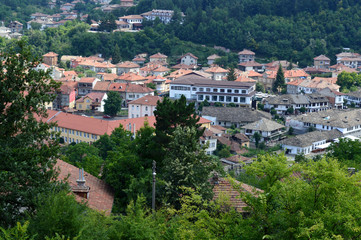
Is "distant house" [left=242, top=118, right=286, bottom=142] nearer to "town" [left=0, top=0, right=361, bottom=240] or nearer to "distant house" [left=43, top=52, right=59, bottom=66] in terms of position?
"town" [left=0, top=0, right=361, bottom=240]

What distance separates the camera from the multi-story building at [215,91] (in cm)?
5041

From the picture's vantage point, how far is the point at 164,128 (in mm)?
18719

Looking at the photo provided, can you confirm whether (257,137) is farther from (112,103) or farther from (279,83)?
(279,83)

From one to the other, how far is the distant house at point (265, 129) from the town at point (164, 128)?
0.39 feet

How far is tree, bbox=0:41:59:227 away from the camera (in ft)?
35.2

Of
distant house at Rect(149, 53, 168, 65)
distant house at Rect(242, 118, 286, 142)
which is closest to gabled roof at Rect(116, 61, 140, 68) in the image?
distant house at Rect(149, 53, 168, 65)

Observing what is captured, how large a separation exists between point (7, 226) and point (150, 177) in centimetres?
556

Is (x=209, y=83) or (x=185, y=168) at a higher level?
(x=185, y=168)

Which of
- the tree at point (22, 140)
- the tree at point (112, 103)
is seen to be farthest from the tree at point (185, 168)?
the tree at point (112, 103)

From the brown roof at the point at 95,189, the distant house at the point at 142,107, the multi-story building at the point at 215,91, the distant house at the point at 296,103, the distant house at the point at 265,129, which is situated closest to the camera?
the brown roof at the point at 95,189

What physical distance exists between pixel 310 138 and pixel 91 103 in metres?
21.8

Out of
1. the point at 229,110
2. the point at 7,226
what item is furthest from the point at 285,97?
the point at 7,226

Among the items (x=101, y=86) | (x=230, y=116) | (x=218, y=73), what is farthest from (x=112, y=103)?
(x=218, y=73)

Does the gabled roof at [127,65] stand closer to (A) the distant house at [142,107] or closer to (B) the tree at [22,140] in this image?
(A) the distant house at [142,107]
